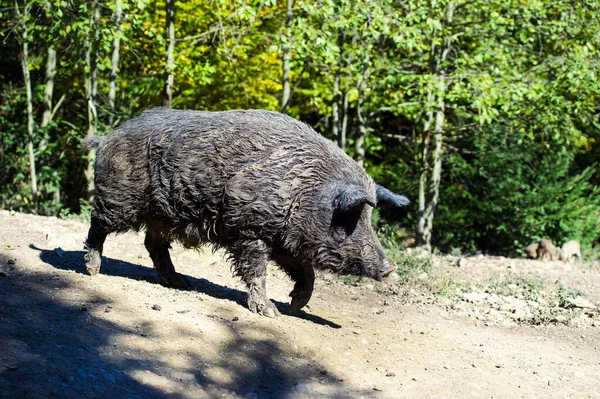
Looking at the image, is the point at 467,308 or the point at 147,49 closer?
the point at 467,308

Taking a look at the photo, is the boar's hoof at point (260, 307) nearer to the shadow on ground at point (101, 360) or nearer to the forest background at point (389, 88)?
the shadow on ground at point (101, 360)

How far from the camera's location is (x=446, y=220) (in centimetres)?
1571

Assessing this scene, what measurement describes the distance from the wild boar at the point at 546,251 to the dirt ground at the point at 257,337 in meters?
3.90

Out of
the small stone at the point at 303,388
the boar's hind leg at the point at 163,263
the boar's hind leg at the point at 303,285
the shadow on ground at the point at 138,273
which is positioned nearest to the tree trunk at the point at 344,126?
the shadow on ground at the point at 138,273

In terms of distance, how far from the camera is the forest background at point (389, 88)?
1171 cm

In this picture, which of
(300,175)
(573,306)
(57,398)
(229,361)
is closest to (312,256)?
(300,175)

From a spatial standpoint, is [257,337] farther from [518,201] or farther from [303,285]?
[518,201]

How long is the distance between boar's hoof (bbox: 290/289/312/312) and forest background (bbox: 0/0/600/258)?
397cm

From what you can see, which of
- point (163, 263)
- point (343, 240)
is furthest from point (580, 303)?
point (163, 263)

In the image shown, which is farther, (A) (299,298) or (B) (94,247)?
(B) (94,247)

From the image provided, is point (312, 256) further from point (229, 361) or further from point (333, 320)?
point (229, 361)

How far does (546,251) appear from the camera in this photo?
43.8 ft

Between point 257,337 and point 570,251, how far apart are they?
8.73m

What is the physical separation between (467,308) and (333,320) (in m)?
1.94
